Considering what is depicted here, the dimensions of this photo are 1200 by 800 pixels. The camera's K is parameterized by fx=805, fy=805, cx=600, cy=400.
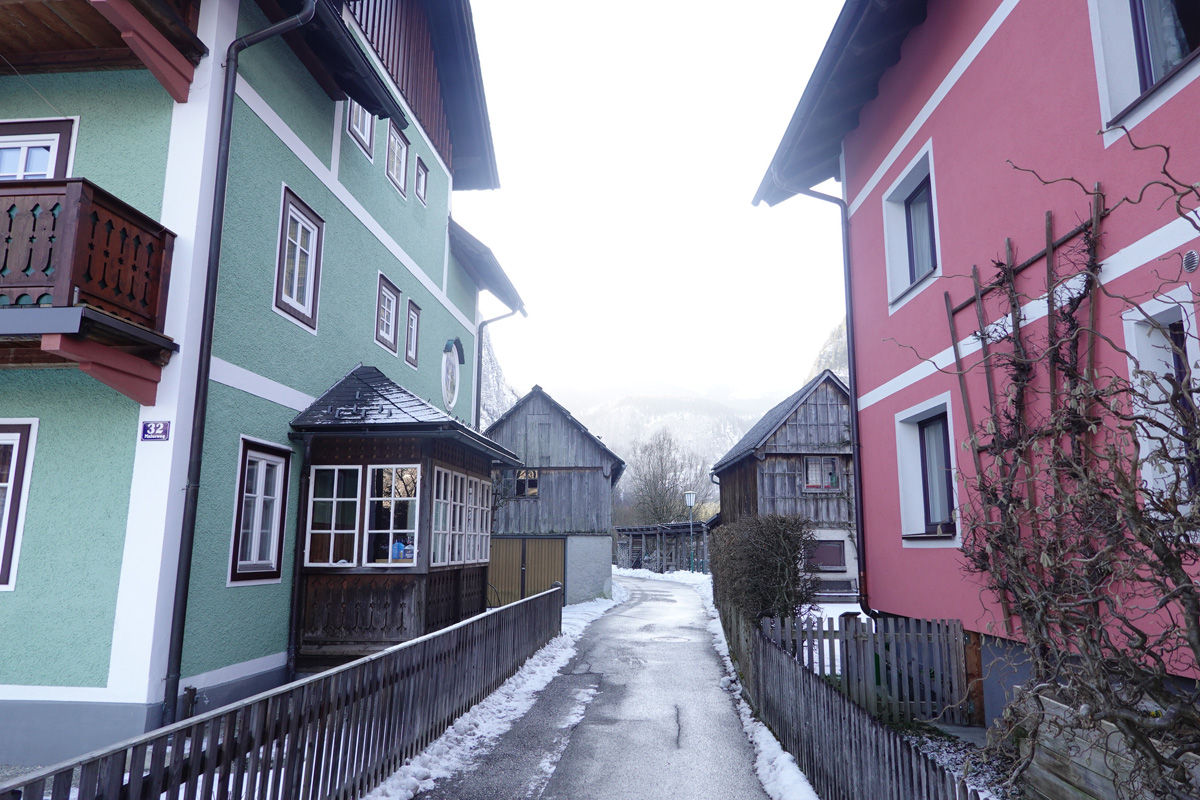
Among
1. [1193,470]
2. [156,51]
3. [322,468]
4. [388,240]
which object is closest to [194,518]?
[322,468]

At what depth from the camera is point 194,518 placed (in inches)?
302

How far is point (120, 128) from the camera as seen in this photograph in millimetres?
8227

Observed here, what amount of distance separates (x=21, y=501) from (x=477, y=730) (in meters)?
4.89

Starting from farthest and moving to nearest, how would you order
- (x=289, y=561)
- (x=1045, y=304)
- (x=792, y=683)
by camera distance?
1. (x=289, y=561)
2. (x=792, y=683)
3. (x=1045, y=304)

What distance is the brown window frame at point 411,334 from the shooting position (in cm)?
1438

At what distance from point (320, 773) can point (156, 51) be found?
668 centimetres

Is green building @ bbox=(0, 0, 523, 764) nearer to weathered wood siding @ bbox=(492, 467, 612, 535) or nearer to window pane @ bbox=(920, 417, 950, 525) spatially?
window pane @ bbox=(920, 417, 950, 525)

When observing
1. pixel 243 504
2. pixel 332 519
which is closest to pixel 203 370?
pixel 243 504

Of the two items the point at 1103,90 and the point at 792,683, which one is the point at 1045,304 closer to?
the point at 1103,90

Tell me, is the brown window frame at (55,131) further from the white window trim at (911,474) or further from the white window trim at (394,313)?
the white window trim at (911,474)

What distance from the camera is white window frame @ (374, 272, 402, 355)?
42.8ft

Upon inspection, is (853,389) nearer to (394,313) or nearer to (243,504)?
(394,313)

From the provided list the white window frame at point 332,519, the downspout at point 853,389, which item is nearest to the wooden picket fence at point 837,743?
the downspout at point 853,389

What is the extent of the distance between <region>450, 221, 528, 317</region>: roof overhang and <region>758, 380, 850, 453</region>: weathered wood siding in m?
11.5
